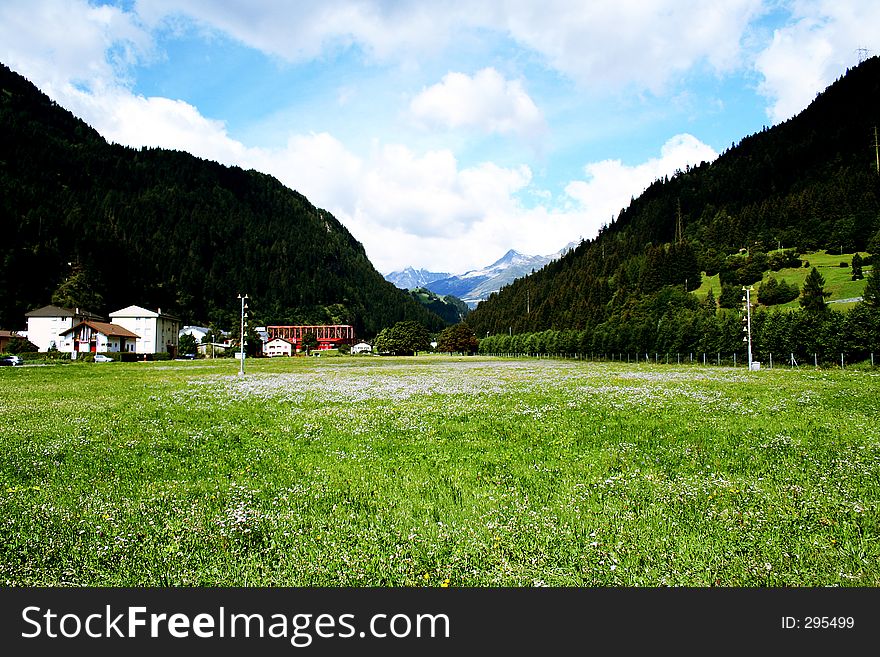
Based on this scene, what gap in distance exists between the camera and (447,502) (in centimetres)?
855

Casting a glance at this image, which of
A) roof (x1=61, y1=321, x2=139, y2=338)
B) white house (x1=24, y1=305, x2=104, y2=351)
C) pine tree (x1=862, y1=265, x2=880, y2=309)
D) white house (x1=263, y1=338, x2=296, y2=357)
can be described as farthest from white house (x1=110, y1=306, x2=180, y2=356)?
pine tree (x1=862, y1=265, x2=880, y2=309)

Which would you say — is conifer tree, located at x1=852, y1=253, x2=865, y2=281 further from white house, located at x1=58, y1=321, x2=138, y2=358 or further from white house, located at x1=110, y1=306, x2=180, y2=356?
white house, located at x1=58, y1=321, x2=138, y2=358

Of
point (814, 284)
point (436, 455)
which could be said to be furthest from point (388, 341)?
point (436, 455)

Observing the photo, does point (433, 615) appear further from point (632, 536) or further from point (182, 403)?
point (182, 403)

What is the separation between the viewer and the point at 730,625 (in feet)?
17.1

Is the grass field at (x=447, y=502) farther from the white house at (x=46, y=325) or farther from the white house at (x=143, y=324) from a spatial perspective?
the white house at (x=143, y=324)

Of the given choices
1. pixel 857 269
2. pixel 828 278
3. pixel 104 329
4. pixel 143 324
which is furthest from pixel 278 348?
pixel 857 269

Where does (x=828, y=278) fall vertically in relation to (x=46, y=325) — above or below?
above

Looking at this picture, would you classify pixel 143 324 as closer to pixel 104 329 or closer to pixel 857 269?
pixel 104 329

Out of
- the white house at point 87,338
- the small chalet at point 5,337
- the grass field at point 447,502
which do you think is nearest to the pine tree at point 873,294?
the grass field at point 447,502

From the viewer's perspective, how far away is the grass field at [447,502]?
20.1ft

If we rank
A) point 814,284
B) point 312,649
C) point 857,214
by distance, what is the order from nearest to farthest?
point 312,649 < point 814,284 < point 857,214

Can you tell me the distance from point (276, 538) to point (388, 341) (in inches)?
7123

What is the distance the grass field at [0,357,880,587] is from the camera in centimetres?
612
